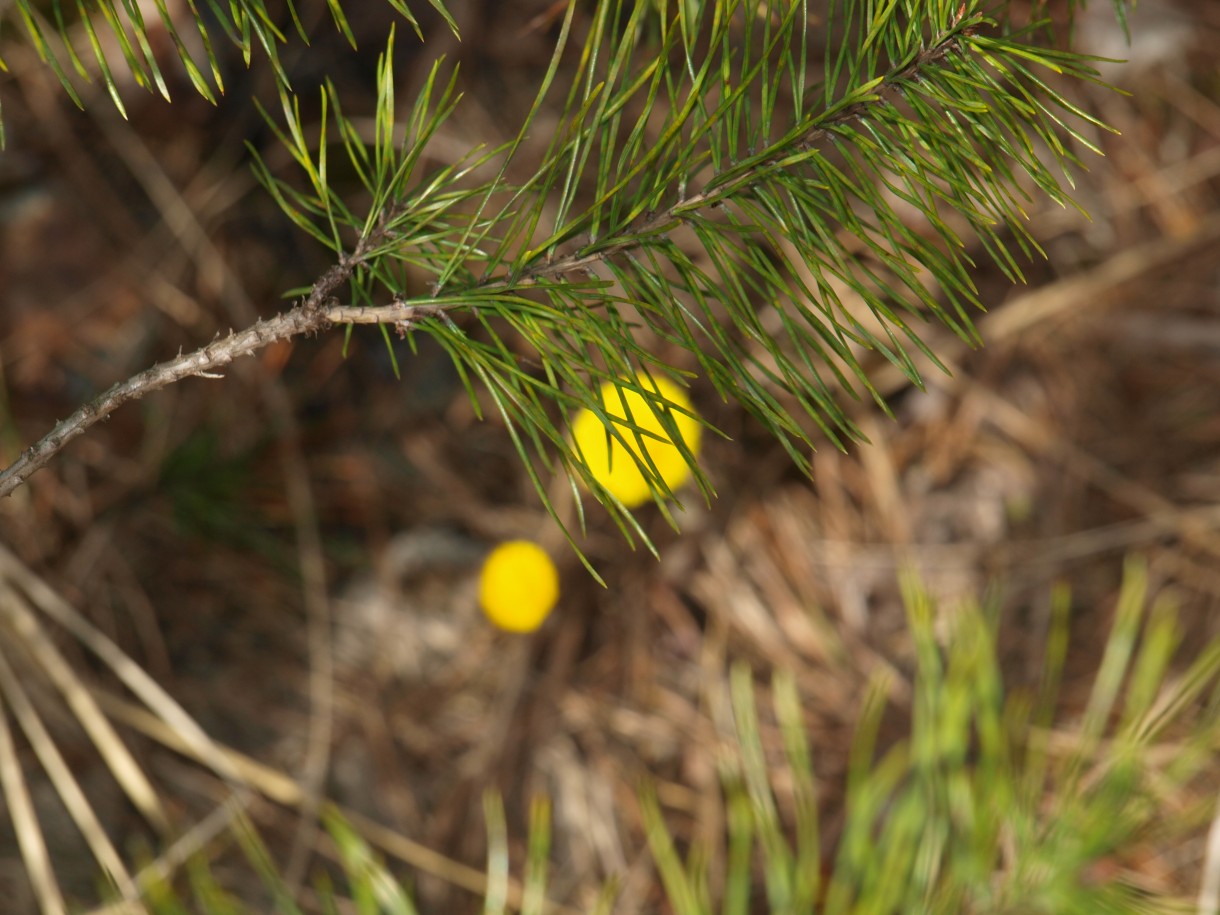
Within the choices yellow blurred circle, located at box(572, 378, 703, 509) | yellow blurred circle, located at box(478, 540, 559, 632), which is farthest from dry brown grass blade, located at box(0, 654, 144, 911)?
yellow blurred circle, located at box(572, 378, 703, 509)

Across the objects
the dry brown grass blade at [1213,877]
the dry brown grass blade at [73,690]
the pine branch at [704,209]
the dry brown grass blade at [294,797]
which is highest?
the pine branch at [704,209]

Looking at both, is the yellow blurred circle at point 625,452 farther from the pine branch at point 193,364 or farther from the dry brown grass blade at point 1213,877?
the dry brown grass blade at point 1213,877

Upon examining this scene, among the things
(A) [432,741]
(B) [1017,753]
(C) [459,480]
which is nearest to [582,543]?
(C) [459,480]

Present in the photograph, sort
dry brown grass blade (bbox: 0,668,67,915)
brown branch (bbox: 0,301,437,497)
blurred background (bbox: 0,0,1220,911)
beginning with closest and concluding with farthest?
brown branch (bbox: 0,301,437,497) < dry brown grass blade (bbox: 0,668,67,915) < blurred background (bbox: 0,0,1220,911)

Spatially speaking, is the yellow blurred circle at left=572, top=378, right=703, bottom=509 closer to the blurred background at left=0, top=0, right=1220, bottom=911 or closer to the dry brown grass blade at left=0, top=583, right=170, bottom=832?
the blurred background at left=0, top=0, right=1220, bottom=911

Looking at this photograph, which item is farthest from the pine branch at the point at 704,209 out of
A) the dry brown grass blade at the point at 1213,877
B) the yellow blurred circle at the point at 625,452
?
the dry brown grass blade at the point at 1213,877

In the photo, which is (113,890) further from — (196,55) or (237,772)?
(196,55)

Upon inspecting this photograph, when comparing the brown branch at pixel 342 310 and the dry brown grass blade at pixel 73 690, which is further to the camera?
the dry brown grass blade at pixel 73 690
